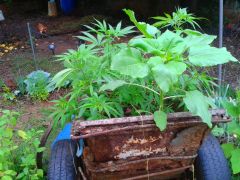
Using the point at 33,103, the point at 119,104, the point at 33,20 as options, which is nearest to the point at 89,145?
the point at 119,104

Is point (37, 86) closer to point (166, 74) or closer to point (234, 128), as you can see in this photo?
point (234, 128)

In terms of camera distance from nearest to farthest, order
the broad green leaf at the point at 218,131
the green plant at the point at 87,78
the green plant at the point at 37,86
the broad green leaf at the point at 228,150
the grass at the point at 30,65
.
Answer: the green plant at the point at 87,78 → the broad green leaf at the point at 228,150 → the broad green leaf at the point at 218,131 → the green plant at the point at 37,86 → the grass at the point at 30,65

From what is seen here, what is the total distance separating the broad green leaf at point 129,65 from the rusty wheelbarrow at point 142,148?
0.74 ft

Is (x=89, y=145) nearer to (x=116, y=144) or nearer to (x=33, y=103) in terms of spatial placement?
(x=116, y=144)

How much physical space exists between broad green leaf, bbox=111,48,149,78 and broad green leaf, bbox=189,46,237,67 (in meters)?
0.22

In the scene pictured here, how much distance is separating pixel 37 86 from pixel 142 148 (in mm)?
2607

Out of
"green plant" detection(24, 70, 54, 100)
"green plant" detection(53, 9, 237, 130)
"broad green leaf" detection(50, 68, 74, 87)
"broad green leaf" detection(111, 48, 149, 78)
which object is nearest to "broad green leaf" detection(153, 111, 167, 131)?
"green plant" detection(53, 9, 237, 130)

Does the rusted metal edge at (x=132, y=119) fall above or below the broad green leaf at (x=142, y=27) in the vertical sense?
below

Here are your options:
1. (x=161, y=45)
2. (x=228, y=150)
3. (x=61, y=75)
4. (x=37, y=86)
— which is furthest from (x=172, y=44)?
(x=37, y=86)

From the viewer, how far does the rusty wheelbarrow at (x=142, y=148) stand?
5.44ft

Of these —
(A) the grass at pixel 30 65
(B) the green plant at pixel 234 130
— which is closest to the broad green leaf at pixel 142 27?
(B) the green plant at pixel 234 130

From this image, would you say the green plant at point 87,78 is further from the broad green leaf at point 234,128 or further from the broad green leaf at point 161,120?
the broad green leaf at point 234,128

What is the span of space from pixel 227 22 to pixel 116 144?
16.7 ft

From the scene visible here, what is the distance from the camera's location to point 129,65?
1599 millimetres
